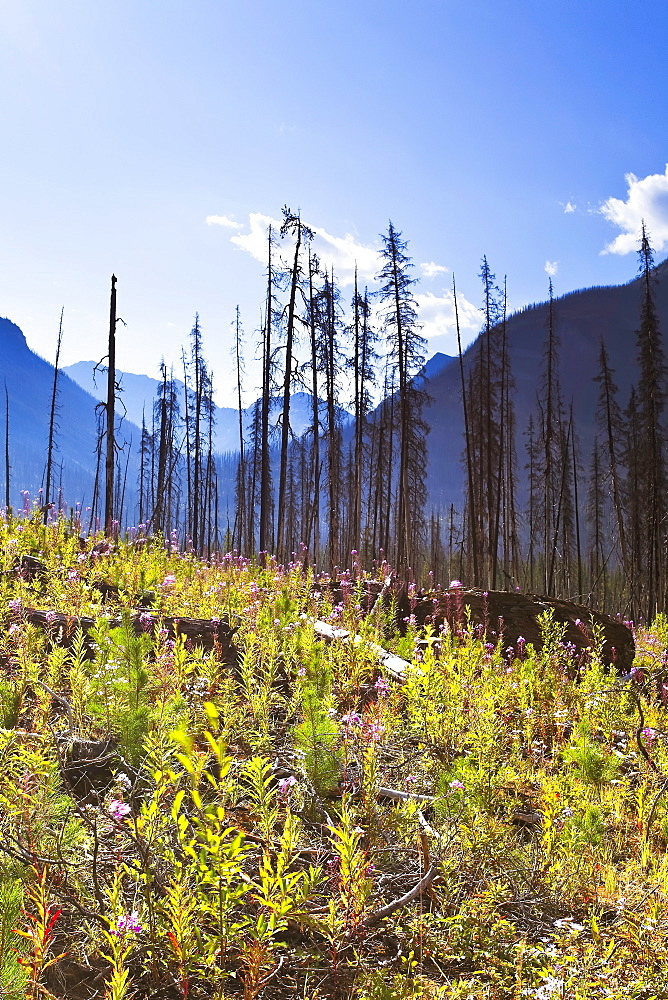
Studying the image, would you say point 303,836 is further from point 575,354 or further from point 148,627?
point 575,354

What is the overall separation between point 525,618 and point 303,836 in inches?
263

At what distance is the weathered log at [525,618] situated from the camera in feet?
26.0

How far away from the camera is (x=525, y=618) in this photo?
27.9ft

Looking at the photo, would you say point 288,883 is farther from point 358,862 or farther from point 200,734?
point 200,734

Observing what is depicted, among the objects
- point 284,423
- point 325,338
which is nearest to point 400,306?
point 325,338

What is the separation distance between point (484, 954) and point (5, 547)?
21.0ft

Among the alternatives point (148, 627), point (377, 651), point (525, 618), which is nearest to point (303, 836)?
point (148, 627)

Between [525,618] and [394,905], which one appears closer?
[394,905]

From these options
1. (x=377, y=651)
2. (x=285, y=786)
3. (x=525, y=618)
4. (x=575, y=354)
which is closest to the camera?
(x=285, y=786)

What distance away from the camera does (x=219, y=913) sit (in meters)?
1.72

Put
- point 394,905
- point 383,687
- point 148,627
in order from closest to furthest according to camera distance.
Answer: point 394,905
point 383,687
point 148,627

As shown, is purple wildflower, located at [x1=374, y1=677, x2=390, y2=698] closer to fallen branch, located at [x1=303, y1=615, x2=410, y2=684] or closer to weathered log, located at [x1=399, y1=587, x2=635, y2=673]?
fallen branch, located at [x1=303, y1=615, x2=410, y2=684]

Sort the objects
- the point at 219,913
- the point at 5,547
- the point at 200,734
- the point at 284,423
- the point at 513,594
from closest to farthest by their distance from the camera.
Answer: the point at 219,913 → the point at 200,734 → the point at 5,547 → the point at 513,594 → the point at 284,423

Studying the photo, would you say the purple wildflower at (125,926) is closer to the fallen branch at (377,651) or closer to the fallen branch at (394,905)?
the fallen branch at (394,905)
